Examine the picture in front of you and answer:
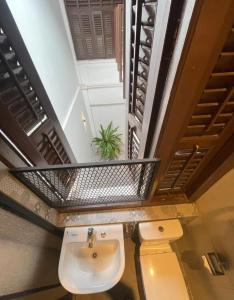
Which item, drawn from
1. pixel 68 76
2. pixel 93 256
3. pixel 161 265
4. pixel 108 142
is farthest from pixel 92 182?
pixel 108 142

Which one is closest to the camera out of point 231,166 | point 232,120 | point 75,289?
point 232,120

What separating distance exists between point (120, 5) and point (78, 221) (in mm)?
2425

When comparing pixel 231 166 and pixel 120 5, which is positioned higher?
pixel 120 5

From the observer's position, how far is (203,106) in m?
0.74

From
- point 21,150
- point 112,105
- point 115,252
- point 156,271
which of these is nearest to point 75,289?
point 115,252

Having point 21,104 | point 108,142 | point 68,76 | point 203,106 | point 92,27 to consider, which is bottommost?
point 203,106

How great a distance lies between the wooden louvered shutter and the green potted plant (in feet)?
6.56

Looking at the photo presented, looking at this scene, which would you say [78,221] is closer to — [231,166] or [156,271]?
[156,271]

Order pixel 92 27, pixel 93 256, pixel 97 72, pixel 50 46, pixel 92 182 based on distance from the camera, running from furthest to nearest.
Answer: pixel 97 72 → pixel 92 27 → pixel 50 46 → pixel 93 256 → pixel 92 182

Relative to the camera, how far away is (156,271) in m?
1.48

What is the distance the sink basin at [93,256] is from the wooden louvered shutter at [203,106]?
2.03 ft

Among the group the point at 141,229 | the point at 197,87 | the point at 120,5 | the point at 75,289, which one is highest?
the point at 120,5

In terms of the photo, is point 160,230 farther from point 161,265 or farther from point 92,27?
point 92,27

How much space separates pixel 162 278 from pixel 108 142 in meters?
2.18
